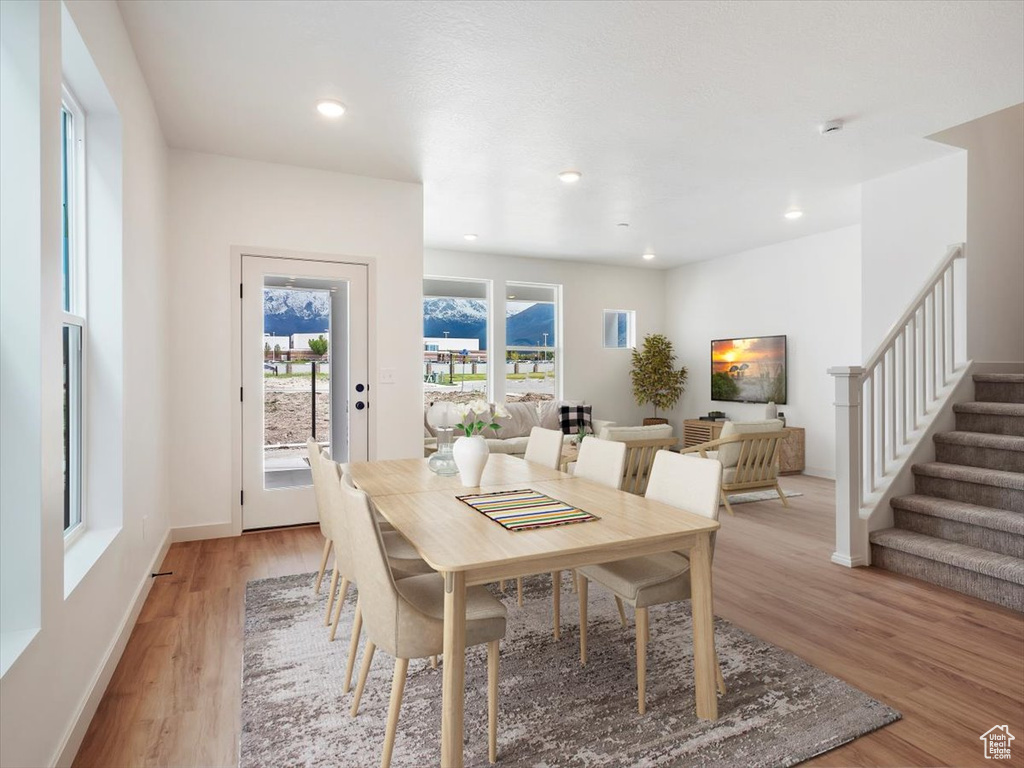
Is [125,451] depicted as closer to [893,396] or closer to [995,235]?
[893,396]

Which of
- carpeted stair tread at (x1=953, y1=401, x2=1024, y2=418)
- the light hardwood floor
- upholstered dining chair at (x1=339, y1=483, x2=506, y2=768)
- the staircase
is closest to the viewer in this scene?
upholstered dining chair at (x1=339, y1=483, x2=506, y2=768)

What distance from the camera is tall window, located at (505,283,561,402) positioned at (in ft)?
25.8

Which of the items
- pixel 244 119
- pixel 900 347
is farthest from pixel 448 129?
pixel 900 347

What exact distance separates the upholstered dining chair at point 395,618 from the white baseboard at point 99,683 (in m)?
0.92

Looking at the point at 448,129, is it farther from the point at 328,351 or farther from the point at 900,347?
the point at 900,347

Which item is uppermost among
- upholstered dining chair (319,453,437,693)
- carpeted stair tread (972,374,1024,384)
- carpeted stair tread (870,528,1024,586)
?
carpeted stair tread (972,374,1024,384)

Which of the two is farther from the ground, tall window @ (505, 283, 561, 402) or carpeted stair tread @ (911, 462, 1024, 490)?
tall window @ (505, 283, 561, 402)

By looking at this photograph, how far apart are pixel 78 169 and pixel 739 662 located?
Answer: 3.42m

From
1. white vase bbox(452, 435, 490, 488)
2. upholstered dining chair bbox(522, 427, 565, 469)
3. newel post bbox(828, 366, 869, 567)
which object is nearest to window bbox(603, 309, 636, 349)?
newel post bbox(828, 366, 869, 567)

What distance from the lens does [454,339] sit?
758cm

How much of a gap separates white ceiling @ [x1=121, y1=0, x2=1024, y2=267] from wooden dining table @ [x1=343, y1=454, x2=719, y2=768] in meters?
2.07

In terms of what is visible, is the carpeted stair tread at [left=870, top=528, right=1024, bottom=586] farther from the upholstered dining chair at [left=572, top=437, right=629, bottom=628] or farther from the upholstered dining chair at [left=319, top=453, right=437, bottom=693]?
the upholstered dining chair at [left=319, top=453, right=437, bottom=693]

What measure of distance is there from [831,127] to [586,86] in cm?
168

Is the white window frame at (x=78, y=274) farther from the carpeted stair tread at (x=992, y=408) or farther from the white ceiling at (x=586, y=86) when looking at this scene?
the carpeted stair tread at (x=992, y=408)
